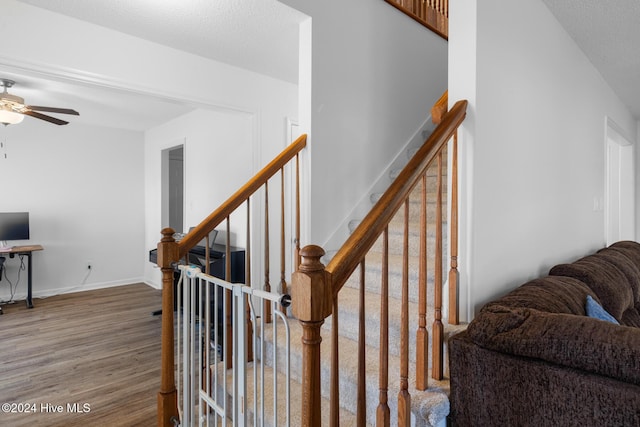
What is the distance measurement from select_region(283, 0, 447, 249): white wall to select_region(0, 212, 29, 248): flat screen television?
452cm

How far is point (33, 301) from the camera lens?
189 inches

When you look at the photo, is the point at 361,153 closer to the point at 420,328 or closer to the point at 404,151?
the point at 404,151

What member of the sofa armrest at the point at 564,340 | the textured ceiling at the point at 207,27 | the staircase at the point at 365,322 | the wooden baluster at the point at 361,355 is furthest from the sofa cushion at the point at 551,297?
the textured ceiling at the point at 207,27

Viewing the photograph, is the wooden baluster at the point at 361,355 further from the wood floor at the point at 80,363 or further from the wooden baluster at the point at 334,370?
the wood floor at the point at 80,363

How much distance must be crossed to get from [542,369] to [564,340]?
117 millimetres

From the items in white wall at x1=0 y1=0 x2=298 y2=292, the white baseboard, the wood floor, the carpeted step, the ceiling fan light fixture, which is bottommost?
the wood floor

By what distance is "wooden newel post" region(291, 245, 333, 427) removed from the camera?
936 millimetres

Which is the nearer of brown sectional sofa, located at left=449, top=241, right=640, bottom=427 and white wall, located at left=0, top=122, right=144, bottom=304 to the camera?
brown sectional sofa, located at left=449, top=241, right=640, bottom=427

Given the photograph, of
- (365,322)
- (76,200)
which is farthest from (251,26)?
(76,200)

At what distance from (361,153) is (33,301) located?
4909mm

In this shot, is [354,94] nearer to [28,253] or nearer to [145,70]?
[145,70]

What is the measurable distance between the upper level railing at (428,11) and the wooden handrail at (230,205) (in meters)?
1.54

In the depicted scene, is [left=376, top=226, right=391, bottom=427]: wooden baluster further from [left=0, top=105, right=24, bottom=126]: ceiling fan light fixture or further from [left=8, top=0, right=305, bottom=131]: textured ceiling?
[left=0, top=105, right=24, bottom=126]: ceiling fan light fixture

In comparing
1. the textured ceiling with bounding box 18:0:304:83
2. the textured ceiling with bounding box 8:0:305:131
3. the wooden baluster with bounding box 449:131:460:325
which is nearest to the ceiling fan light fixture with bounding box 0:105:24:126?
the textured ceiling with bounding box 8:0:305:131
